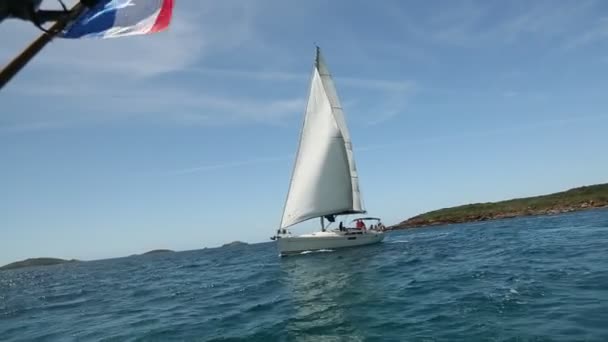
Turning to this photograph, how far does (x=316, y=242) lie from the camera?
4947 cm

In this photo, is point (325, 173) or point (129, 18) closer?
point (129, 18)

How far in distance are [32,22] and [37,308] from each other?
35393 millimetres

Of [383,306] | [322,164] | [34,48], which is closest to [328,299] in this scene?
[383,306]

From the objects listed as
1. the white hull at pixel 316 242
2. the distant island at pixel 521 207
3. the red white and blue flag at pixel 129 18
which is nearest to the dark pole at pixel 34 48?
the red white and blue flag at pixel 129 18

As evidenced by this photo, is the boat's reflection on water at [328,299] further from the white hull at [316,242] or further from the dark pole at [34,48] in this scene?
the white hull at [316,242]

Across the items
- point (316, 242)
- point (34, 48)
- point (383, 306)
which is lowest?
point (383, 306)

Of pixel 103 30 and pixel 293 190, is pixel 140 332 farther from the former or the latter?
pixel 293 190

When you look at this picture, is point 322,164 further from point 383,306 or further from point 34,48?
point 34,48

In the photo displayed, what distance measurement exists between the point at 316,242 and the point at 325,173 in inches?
320

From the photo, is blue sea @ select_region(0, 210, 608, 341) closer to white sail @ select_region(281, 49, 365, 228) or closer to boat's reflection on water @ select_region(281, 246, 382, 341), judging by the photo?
boat's reflection on water @ select_region(281, 246, 382, 341)

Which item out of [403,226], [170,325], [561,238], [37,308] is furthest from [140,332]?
[403,226]

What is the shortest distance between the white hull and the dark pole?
146 feet

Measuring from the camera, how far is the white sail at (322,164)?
5238 cm

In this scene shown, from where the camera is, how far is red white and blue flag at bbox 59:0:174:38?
5.83 meters
